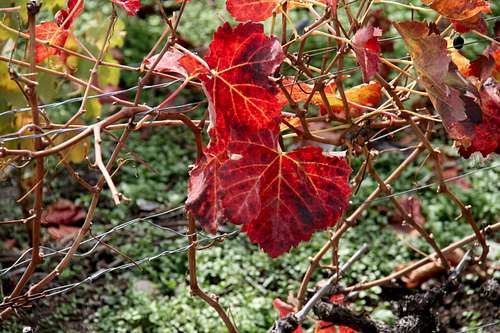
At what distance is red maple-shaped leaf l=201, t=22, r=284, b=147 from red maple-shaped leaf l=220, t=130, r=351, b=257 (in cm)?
3

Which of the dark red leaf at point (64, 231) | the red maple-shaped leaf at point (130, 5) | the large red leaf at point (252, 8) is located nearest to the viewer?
the large red leaf at point (252, 8)

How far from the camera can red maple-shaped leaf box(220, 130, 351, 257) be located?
1392 millimetres

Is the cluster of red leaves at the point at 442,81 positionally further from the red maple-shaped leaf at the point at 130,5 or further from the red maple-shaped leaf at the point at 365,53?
the red maple-shaped leaf at the point at 130,5

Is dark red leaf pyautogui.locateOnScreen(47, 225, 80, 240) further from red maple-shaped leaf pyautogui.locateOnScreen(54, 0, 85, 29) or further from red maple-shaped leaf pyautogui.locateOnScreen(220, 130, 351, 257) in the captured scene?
red maple-shaped leaf pyautogui.locateOnScreen(220, 130, 351, 257)

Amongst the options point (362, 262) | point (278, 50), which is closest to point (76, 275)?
point (362, 262)

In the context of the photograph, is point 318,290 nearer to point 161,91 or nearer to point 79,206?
point 79,206

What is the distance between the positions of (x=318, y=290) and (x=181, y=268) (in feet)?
3.68

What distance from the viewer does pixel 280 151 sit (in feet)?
4.83

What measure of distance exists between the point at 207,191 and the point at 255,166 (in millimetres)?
98

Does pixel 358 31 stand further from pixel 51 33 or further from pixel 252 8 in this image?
pixel 51 33

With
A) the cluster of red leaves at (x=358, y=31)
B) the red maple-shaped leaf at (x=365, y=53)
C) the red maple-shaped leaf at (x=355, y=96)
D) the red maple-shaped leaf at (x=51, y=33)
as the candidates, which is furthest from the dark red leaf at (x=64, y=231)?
the red maple-shaped leaf at (x=365, y=53)

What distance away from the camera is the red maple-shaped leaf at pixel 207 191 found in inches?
53.9

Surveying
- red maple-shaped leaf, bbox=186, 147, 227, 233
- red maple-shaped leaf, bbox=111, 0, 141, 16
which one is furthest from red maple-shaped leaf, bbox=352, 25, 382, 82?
red maple-shaped leaf, bbox=111, 0, 141, 16

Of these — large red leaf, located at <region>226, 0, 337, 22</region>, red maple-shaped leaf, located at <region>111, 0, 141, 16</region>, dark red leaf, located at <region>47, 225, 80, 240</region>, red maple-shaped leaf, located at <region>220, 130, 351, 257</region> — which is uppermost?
large red leaf, located at <region>226, 0, 337, 22</region>
